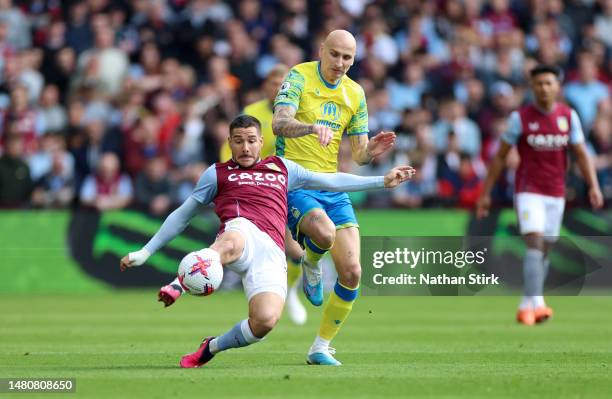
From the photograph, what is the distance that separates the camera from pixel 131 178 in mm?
21906

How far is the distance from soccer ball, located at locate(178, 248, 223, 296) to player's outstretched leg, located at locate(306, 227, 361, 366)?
1.72 meters

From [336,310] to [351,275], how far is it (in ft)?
1.05

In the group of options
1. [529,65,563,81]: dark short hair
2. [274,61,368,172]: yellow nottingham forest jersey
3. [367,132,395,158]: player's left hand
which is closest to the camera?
[367,132,395,158]: player's left hand

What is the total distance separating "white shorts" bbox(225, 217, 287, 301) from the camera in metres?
10.3

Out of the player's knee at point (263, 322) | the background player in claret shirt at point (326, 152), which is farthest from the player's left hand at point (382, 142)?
the player's knee at point (263, 322)

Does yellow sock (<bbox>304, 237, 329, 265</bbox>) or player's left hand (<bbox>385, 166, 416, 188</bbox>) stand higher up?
player's left hand (<bbox>385, 166, 416, 188</bbox>)

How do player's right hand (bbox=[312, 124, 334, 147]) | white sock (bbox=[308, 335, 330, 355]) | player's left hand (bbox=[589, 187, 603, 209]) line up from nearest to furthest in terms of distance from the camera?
player's right hand (bbox=[312, 124, 334, 147]) < white sock (bbox=[308, 335, 330, 355]) < player's left hand (bbox=[589, 187, 603, 209])

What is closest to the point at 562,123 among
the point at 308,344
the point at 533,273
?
the point at 533,273

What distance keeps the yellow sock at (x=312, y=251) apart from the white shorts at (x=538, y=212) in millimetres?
4852

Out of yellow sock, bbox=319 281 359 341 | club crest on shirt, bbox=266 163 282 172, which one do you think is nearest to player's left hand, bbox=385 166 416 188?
club crest on shirt, bbox=266 163 282 172

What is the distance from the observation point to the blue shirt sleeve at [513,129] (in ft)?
52.9

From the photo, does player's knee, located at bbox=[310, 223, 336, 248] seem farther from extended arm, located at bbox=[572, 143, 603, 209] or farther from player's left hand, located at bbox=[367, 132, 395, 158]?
extended arm, located at bbox=[572, 143, 603, 209]

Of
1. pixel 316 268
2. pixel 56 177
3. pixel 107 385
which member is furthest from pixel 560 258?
pixel 107 385

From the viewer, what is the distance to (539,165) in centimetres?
1623
